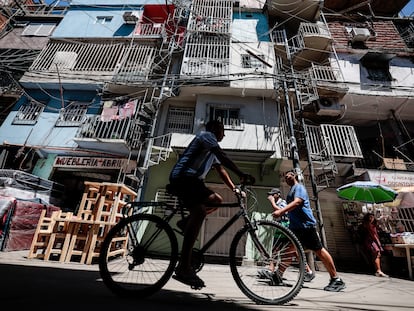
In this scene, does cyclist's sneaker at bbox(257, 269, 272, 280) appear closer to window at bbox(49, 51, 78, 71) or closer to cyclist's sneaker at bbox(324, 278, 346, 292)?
cyclist's sneaker at bbox(324, 278, 346, 292)

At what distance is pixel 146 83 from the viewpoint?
10359mm

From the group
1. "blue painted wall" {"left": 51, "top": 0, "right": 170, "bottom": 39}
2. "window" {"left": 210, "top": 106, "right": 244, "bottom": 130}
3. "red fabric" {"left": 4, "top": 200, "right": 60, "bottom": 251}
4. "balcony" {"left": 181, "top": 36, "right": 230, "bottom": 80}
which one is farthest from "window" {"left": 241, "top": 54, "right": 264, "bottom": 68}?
"red fabric" {"left": 4, "top": 200, "right": 60, "bottom": 251}

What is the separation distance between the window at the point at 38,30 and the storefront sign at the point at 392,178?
806 inches

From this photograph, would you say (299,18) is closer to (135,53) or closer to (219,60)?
(219,60)

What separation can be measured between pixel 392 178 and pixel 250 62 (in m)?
8.59

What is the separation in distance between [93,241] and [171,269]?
139 inches

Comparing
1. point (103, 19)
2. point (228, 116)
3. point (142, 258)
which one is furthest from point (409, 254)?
point (103, 19)

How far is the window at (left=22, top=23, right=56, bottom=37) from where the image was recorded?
13.7m

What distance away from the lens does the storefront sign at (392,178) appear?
8.79 metres

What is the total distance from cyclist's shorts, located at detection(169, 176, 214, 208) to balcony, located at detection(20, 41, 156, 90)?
9562mm

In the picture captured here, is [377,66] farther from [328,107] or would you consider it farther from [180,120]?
[180,120]

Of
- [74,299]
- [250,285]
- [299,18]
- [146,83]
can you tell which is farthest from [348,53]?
[74,299]

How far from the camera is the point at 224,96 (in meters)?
10.7

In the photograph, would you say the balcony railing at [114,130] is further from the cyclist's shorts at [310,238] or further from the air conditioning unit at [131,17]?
the cyclist's shorts at [310,238]
